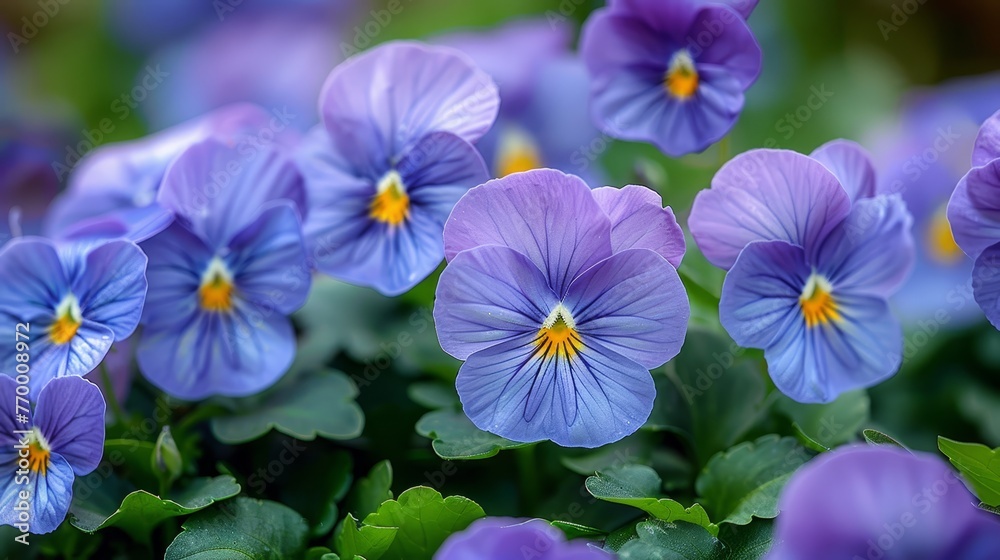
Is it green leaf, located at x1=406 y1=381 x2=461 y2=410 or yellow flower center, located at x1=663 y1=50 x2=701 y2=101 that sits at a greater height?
yellow flower center, located at x1=663 y1=50 x2=701 y2=101

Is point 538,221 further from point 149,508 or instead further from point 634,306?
point 149,508

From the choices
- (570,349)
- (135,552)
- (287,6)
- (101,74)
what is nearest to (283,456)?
(135,552)

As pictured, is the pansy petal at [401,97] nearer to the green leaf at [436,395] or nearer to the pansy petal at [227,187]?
the pansy petal at [227,187]

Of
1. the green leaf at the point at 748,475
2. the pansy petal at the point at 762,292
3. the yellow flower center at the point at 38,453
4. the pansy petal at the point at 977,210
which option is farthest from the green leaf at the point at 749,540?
the yellow flower center at the point at 38,453

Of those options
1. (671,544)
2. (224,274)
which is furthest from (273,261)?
(671,544)

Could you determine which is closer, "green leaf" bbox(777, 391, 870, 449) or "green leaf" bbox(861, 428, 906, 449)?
"green leaf" bbox(861, 428, 906, 449)

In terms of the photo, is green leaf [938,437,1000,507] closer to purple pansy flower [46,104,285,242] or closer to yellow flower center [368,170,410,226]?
yellow flower center [368,170,410,226]
